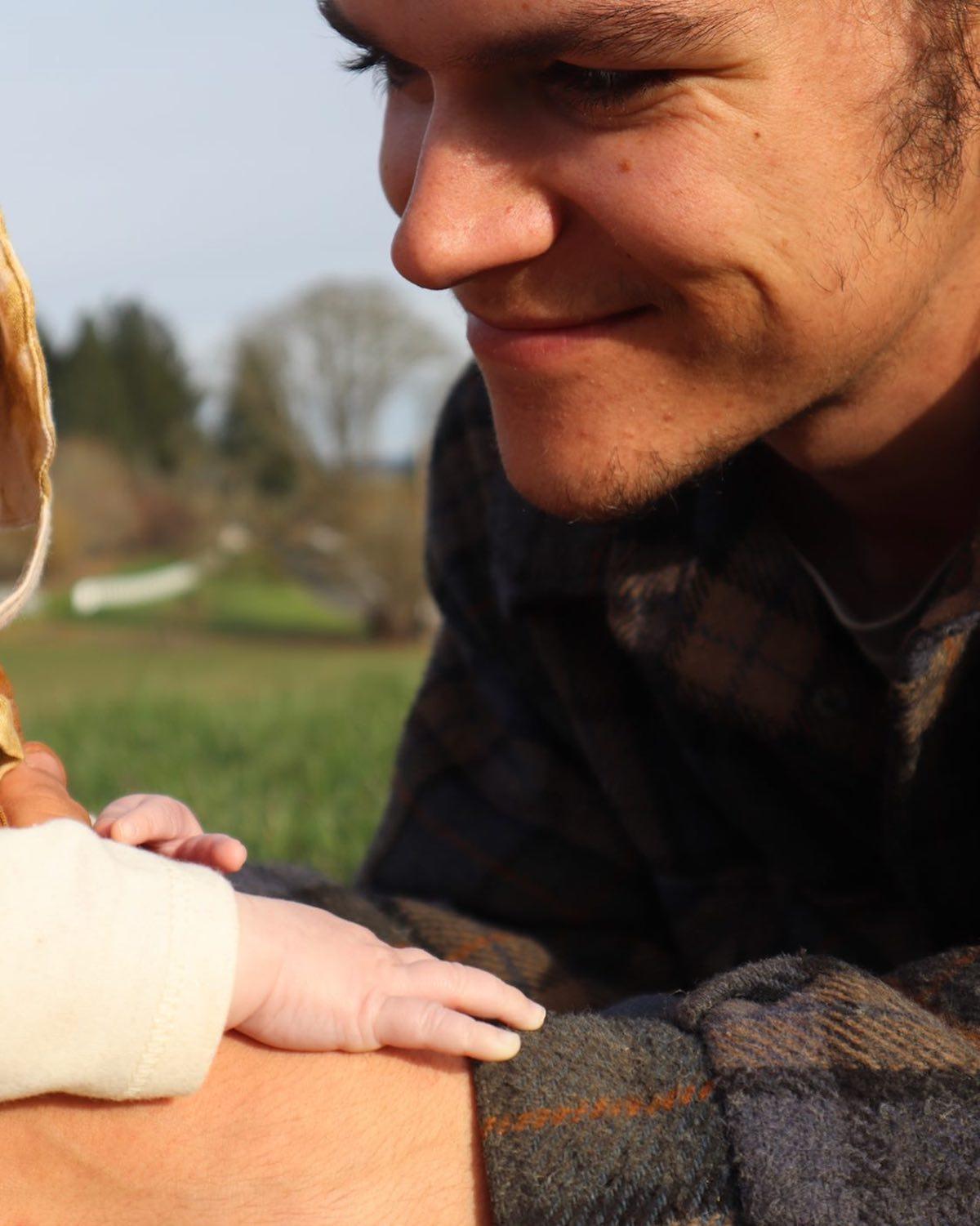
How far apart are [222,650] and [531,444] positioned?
22170 mm

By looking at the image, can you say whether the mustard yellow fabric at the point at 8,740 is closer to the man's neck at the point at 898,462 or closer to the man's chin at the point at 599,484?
the man's chin at the point at 599,484

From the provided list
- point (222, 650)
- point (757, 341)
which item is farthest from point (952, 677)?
point (222, 650)

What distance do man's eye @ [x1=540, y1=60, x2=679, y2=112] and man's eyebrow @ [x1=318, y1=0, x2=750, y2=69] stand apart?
0.14ft

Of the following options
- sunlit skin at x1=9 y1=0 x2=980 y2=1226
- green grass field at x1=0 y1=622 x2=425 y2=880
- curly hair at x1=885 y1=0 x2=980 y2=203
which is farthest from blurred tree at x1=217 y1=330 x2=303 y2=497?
curly hair at x1=885 y1=0 x2=980 y2=203

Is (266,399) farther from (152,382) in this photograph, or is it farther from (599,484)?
(599,484)

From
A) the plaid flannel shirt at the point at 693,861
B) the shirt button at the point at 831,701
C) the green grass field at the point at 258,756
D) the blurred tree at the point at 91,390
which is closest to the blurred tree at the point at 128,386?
the blurred tree at the point at 91,390

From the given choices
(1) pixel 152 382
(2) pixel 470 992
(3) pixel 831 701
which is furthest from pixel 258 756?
(1) pixel 152 382

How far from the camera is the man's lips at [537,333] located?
1.90 m

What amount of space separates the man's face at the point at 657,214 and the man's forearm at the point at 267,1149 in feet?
3.04

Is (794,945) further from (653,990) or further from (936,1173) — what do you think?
(936,1173)

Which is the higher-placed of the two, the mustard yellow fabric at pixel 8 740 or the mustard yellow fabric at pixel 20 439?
the mustard yellow fabric at pixel 20 439

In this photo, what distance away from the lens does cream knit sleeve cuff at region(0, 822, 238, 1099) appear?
1.23m

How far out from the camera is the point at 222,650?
2367 centimetres

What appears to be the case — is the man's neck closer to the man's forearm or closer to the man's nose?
the man's nose
